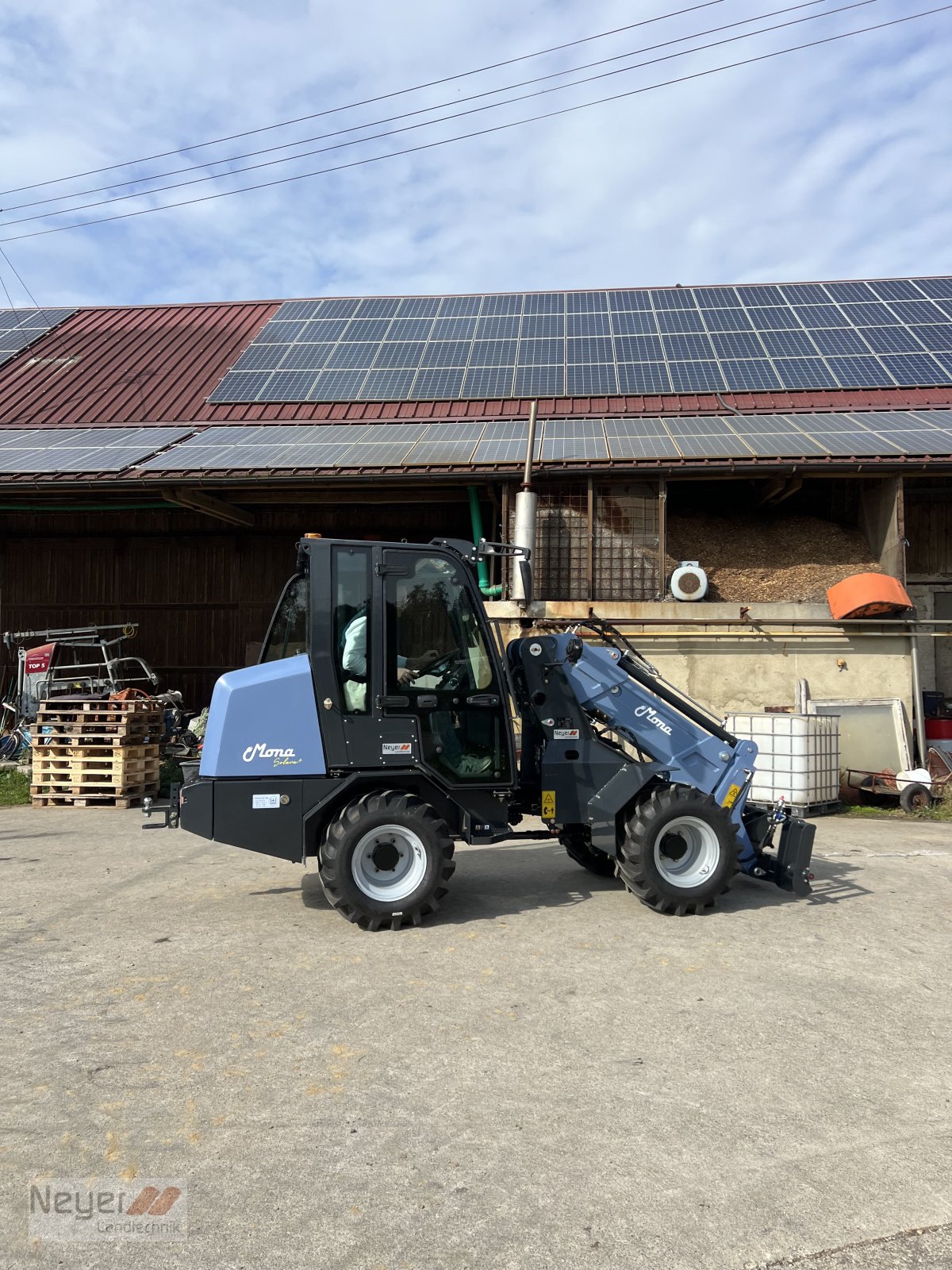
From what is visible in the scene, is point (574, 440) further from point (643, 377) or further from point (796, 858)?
point (796, 858)

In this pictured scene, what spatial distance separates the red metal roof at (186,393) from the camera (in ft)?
51.6

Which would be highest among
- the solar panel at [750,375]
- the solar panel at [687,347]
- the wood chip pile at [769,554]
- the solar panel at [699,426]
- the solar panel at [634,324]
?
the solar panel at [634,324]

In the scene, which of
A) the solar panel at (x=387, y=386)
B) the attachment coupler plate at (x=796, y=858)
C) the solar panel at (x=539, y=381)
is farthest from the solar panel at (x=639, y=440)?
the attachment coupler plate at (x=796, y=858)

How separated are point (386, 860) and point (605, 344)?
1459cm

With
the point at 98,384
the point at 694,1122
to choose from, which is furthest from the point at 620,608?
the point at 98,384

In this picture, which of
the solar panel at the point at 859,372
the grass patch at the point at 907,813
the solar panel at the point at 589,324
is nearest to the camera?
the grass patch at the point at 907,813

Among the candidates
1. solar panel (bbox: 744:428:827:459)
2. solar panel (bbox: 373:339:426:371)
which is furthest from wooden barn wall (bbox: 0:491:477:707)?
solar panel (bbox: 744:428:827:459)

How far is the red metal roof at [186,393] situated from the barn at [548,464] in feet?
0.25

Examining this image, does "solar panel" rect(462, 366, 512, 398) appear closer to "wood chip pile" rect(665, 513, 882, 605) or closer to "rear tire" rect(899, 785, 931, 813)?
Answer: "wood chip pile" rect(665, 513, 882, 605)

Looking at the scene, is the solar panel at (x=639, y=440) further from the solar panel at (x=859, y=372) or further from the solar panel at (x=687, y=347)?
the solar panel at (x=859, y=372)

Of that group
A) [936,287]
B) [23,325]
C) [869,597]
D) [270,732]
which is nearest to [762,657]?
[869,597]

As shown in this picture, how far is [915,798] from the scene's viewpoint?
10789 mm

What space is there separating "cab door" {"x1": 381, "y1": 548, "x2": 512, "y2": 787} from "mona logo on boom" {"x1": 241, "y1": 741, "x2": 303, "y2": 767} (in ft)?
2.27

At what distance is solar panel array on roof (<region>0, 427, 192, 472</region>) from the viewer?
13.1 m
